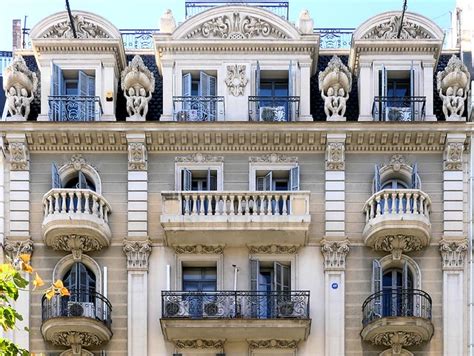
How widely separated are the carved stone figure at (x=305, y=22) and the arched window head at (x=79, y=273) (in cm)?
1027

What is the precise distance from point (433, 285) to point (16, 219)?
42.9 feet

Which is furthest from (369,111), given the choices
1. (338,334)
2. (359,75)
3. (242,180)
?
(338,334)

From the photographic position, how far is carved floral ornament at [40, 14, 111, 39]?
145 ft

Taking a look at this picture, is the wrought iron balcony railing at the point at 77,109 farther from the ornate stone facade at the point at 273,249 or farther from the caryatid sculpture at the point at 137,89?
the ornate stone facade at the point at 273,249

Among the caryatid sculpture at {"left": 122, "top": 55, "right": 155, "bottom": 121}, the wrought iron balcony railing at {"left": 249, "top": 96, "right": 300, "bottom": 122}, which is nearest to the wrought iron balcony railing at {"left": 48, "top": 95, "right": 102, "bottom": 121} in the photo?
the caryatid sculpture at {"left": 122, "top": 55, "right": 155, "bottom": 121}

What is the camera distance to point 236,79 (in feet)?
144

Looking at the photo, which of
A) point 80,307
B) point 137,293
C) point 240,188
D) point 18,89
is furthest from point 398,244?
point 18,89

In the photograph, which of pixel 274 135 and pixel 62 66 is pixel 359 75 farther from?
pixel 62 66

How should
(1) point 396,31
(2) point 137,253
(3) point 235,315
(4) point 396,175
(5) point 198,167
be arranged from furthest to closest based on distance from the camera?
(1) point 396,31, (4) point 396,175, (5) point 198,167, (2) point 137,253, (3) point 235,315

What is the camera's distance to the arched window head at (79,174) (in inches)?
1688

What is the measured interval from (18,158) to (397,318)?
12.8 metres

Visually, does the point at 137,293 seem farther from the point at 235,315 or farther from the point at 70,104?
the point at 70,104

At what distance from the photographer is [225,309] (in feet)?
135

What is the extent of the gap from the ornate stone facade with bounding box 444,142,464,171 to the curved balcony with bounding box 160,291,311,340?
613 centimetres
